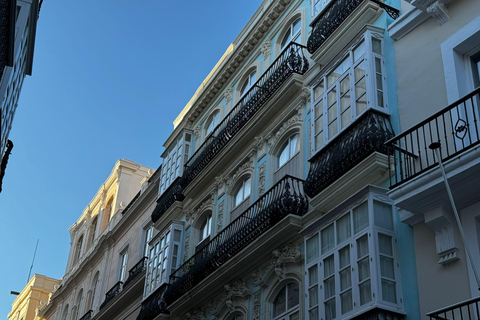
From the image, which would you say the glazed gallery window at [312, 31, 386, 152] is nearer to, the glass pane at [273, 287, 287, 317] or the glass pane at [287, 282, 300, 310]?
the glass pane at [287, 282, 300, 310]

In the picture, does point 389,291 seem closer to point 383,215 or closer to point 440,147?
point 383,215

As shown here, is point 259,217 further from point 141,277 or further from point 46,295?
point 46,295

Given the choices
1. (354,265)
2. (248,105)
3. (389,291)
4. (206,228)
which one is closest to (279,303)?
(354,265)

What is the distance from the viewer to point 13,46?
40.1ft

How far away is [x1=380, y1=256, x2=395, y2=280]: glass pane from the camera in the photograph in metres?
9.35

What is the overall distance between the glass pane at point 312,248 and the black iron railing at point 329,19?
4655 mm

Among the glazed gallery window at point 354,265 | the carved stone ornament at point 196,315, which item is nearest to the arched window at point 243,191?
the carved stone ornament at point 196,315

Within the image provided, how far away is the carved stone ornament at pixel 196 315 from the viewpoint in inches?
602

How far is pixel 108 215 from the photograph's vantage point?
2947 cm

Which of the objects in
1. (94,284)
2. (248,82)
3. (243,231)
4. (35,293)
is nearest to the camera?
(243,231)

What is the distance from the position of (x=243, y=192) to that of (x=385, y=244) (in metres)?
6.98

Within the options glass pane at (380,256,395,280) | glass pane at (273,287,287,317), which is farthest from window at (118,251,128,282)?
glass pane at (380,256,395,280)

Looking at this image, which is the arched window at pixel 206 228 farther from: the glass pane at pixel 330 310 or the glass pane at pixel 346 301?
the glass pane at pixel 346 301

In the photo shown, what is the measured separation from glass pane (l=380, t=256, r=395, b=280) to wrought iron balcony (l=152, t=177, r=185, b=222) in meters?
10.3
